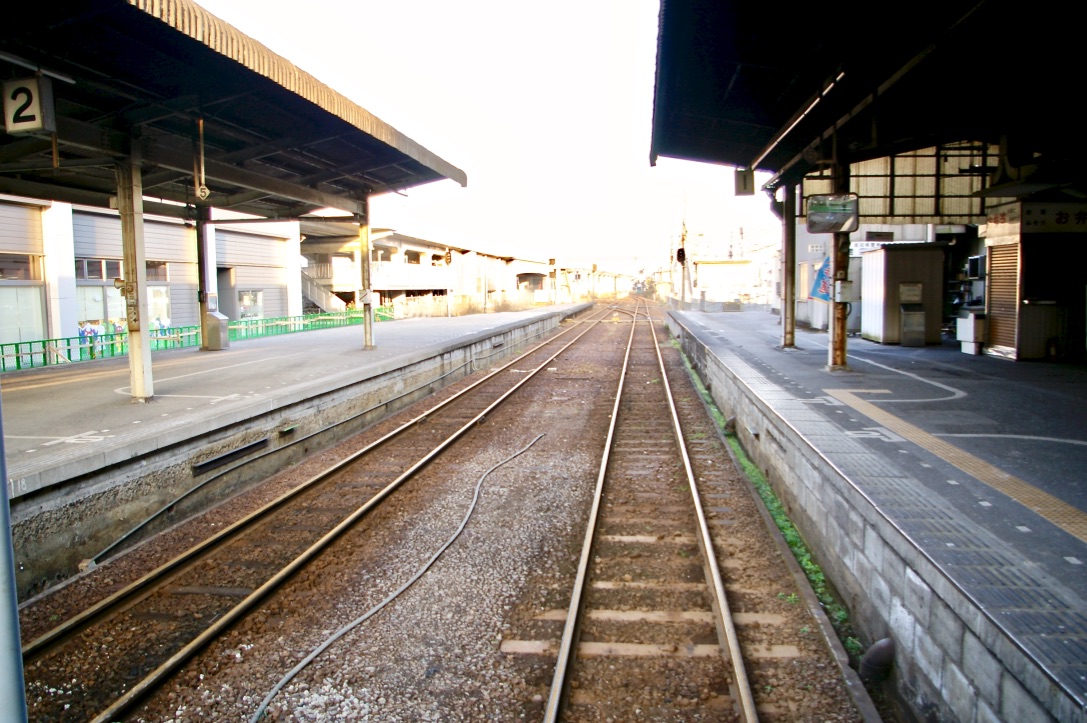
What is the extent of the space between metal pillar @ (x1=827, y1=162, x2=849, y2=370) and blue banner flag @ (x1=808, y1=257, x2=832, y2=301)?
768cm

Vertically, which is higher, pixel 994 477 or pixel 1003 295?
pixel 1003 295

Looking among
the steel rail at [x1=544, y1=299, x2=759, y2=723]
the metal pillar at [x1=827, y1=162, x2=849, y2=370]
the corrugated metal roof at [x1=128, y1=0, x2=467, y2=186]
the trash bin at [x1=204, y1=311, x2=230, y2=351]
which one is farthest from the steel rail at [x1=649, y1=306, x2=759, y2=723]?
the trash bin at [x1=204, y1=311, x2=230, y2=351]

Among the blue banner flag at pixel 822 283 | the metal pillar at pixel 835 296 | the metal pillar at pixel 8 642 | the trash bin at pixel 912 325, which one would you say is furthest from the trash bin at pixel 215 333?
the metal pillar at pixel 8 642

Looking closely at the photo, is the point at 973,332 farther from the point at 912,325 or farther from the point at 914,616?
the point at 914,616

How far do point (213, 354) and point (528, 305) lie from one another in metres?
41.7

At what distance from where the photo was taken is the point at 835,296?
1134 cm

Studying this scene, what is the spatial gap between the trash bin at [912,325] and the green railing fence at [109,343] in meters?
17.4

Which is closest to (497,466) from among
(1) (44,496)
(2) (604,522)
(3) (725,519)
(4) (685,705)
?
(2) (604,522)

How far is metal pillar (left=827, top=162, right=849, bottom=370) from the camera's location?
11258mm

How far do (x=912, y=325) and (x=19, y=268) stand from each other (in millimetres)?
21678

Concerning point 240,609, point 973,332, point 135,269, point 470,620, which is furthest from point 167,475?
point 973,332

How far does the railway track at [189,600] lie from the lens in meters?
4.21

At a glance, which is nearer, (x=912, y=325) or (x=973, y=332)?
(x=973, y=332)

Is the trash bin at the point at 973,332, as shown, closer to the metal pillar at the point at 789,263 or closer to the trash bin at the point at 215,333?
the metal pillar at the point at 789,263
